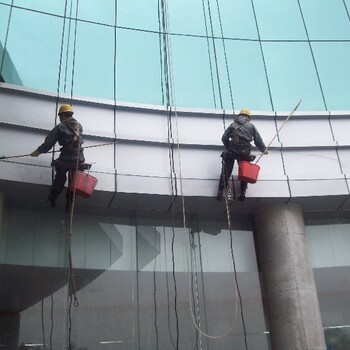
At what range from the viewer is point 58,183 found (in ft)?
29.9

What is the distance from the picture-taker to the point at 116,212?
35.0 ft

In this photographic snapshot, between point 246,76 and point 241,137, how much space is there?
3153mm

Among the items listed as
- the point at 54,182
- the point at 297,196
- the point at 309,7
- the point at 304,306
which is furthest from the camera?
the point at 309,7

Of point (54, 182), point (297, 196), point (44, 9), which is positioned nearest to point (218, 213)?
point (297, 196)

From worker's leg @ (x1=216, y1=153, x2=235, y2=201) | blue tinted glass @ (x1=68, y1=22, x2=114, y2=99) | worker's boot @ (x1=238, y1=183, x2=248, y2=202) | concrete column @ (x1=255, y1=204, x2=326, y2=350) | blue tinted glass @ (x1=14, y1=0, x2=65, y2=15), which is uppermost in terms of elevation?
blue tinted glass @ (x1=14, y1=0, x2=65, y2=15)

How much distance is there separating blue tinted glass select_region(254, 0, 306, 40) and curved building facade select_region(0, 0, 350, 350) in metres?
0.47

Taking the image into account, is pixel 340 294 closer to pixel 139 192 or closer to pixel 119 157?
pixel 139 192

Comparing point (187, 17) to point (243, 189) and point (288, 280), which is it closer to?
point (243, 189)

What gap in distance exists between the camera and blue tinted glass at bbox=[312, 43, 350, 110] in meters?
12.4

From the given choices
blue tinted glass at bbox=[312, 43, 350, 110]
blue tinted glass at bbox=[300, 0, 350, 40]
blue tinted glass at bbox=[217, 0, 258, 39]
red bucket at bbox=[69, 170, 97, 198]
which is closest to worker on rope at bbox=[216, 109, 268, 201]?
red bucket at bbox=[69, 170, 97, 198]

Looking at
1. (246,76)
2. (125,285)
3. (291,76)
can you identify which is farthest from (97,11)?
(125,285)

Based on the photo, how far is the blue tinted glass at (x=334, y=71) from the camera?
489 inches

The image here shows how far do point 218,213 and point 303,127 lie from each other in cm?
282

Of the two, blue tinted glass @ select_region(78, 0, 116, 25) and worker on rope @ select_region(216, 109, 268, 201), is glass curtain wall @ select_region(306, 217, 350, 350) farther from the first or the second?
blue tinted glass @ select_region(78, 0, 116, 25)
